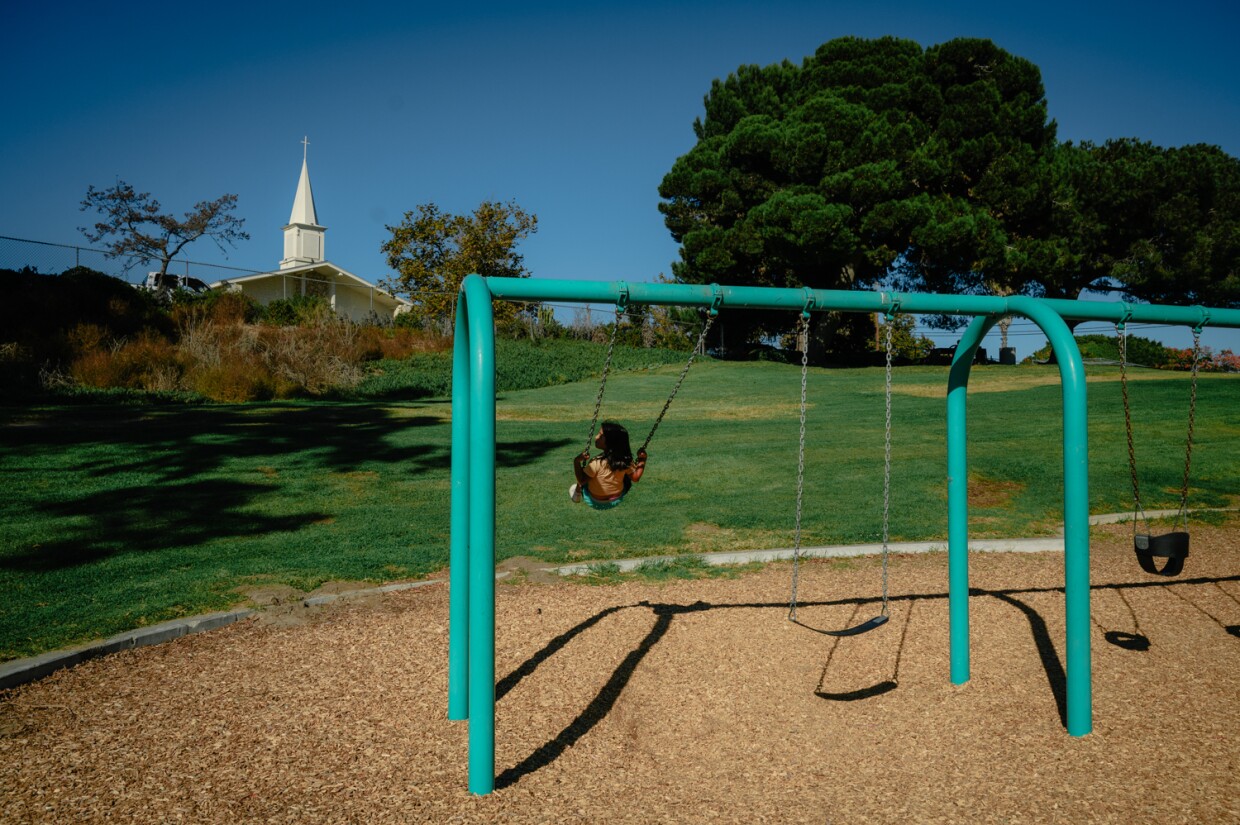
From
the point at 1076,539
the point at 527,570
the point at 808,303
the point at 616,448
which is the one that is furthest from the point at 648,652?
the point at 1076,539

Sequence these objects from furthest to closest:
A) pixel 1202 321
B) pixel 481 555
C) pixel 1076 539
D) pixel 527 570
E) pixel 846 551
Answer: pixel 846 551
pixel 527 570
pixel 1202 321
pixel 1076 539
pixel 481 555

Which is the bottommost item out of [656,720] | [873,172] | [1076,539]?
[656,720]

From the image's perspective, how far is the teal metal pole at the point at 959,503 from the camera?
409 cm

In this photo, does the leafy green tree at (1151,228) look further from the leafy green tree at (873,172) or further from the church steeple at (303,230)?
the church steeple at (303,230)

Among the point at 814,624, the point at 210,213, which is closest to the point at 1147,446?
the point at 814,624

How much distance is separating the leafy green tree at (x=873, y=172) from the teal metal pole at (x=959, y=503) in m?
21.2

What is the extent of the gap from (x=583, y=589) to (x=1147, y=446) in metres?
8.88

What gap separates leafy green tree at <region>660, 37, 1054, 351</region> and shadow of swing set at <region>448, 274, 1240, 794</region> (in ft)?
70.0

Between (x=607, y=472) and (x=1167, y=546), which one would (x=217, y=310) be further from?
(x=1167, y=546)

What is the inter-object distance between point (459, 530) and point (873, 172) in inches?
951

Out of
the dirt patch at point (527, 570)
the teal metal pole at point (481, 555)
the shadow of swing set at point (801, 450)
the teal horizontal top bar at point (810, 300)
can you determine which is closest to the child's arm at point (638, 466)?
the shadow of swing set at point (801, 450)

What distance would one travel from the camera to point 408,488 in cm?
925

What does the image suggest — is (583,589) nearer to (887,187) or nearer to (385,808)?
(385,808)

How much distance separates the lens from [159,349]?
53.5ft
